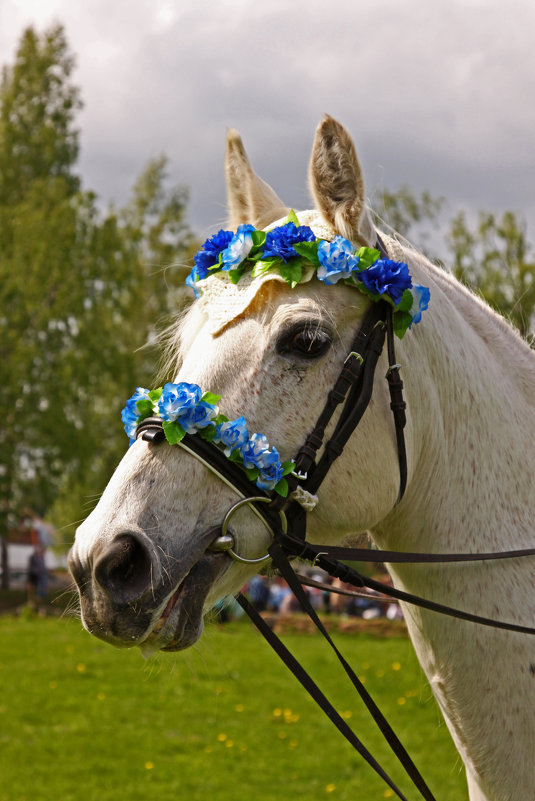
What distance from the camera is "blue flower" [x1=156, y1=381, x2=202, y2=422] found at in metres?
2.13

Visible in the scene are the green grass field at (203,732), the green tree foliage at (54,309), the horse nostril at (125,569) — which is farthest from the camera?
the green tree foliage at (54,309)

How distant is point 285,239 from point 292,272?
12 cm

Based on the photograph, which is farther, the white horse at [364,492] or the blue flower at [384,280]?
the blue flower at [384,280]

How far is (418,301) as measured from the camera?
8.04 ft

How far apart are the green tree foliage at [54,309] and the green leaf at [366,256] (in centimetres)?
2097

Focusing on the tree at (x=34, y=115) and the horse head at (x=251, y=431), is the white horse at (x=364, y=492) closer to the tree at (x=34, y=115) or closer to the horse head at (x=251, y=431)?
the horse head at (x=251, y=431)

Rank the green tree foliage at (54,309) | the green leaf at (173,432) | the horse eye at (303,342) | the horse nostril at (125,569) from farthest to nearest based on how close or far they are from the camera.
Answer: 1. the green tree foliage at (54,309)
2. the horse eye at (303,342)
3. the green leaf at (173,432)
4. the horse nostril at (125,569)

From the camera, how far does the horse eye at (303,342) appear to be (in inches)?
90.0

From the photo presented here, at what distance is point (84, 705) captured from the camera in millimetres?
9359

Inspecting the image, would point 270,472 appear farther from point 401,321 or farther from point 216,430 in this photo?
point 401,321

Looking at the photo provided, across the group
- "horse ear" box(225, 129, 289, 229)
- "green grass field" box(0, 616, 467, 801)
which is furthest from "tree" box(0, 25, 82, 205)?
"horse ear" box(225, 129, 289, 229)

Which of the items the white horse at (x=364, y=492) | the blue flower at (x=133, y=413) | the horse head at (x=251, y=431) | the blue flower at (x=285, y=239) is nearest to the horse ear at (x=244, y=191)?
the white horse at (x=364, y=492)

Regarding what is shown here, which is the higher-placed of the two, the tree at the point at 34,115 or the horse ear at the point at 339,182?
the tree at the point at 34,115

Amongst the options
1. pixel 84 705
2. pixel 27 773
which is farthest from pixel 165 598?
pixel 84 705
